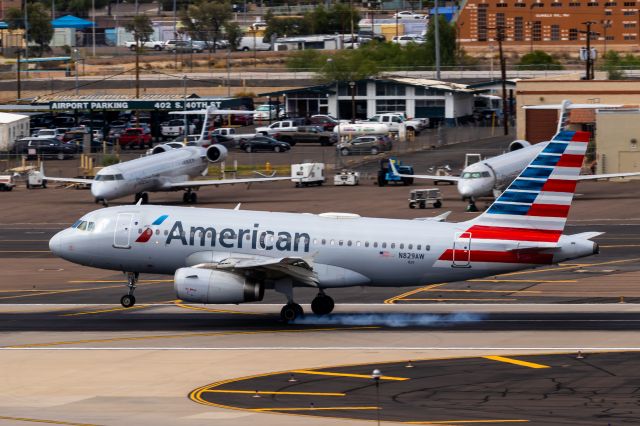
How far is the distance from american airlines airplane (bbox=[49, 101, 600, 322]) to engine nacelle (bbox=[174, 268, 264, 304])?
4 cm

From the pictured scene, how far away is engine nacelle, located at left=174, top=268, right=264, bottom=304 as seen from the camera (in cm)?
4919

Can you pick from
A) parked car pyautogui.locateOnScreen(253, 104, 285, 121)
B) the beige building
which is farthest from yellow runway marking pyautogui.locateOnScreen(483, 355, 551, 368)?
parked car pyautogui.locateOnScreen(253, 104, 285, 121)

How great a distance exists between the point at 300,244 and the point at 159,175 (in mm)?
46872

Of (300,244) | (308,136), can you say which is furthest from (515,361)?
(308,136)

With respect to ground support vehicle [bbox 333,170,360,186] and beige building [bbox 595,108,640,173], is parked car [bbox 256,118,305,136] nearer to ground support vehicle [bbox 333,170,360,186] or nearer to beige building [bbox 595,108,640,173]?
ground support vehicle [bbox 333,170,360,186]

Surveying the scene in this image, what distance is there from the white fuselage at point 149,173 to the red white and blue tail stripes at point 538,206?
1882 inches

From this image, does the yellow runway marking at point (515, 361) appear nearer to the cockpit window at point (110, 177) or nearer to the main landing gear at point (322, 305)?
the main landing gear at point (322, 305)

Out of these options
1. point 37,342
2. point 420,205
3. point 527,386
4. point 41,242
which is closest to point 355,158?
point 420,205

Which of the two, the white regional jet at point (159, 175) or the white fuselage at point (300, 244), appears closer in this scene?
the white fuselage at point (300, 244)

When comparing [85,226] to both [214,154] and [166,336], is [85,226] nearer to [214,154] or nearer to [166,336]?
[166,336]

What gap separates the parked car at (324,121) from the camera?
477 ft

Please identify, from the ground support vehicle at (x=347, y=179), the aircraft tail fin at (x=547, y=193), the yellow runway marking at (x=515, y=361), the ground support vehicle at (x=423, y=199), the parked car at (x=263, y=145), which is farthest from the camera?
the parked car at (x=263, y=145)

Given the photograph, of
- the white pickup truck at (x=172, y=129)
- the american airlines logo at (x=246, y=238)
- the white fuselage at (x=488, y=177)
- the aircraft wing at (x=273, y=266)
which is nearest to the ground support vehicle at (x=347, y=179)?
the white fuselage at (x=488, y=177)

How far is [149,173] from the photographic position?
314 ft
